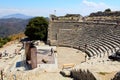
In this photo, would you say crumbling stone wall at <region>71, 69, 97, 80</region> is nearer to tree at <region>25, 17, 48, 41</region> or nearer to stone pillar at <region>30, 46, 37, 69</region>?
stone pillar at <region>30, 46, 37, 69</region>

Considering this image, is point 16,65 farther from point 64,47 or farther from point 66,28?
point 66,28

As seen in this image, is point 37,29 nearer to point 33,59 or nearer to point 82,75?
point 33,59

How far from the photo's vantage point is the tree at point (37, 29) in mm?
38834

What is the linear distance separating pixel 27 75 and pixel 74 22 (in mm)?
23889

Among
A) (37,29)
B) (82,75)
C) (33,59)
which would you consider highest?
(37,29)

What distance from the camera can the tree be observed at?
38.8 meters

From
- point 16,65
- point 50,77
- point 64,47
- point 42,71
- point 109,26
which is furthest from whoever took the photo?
point 64,47

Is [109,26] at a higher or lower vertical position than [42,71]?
higher

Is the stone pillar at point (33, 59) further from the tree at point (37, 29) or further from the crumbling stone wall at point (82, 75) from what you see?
the tree at point (37, 29)

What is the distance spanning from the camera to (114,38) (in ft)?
87.5

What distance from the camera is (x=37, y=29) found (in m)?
38.7

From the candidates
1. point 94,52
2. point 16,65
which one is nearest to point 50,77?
point 16,65

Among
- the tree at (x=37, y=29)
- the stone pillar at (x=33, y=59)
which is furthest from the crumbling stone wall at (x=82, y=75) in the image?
the tree at (x=37, y=29)

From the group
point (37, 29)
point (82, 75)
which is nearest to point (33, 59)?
point (82, 75)
